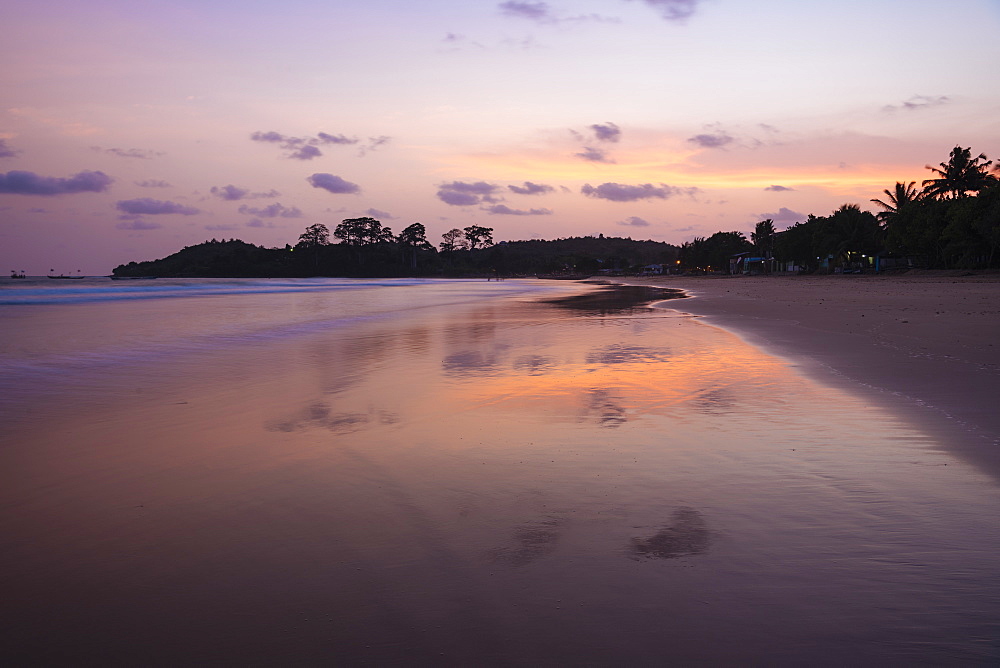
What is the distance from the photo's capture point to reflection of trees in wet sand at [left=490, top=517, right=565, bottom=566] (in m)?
4.10

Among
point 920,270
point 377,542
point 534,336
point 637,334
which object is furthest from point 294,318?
point 920,270

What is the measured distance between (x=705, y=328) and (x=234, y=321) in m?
17.8

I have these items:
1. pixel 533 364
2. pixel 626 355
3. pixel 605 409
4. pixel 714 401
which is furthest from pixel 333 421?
pixel 626 355

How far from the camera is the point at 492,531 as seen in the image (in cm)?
454

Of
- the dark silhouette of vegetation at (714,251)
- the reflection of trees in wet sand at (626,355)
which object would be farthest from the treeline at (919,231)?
the reflection of trees in wet sand at (626,355)

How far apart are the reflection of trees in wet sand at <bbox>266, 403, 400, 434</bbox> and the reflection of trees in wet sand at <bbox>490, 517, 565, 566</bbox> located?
3542mm

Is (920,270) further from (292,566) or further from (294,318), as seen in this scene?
(292,566)

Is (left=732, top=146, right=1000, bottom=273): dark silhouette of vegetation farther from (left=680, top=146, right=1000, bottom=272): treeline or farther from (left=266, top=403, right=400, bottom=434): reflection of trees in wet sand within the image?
(left=266, top=403, right=400, bottom=434): reflection of trees in wet sand

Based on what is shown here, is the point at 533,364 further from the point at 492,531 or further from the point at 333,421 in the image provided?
the point at 492,531

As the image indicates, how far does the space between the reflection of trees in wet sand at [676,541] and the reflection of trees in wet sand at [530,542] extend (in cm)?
55

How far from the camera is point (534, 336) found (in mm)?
18578

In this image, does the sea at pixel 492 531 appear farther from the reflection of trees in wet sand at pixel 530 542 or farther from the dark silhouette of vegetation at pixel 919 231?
the dark silhouette of vegetation at pixel 919 231

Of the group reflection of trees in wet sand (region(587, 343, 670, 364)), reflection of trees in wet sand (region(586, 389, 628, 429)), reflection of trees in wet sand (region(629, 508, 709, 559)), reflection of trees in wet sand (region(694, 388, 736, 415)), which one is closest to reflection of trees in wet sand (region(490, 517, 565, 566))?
reflection of trees in wet sand (region(629, 508, 709, 559))

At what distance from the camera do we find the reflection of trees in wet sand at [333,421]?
25.5 feet
